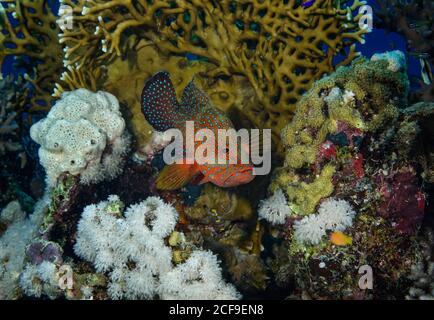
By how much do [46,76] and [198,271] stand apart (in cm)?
436

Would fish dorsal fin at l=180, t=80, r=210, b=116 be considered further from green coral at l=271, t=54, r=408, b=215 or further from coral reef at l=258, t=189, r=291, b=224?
coral reef at l=258, t=189, r=291, b=224

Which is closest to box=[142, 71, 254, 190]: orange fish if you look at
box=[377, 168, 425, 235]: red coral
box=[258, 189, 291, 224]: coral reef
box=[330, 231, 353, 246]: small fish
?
box=[258, 189, 291, 224]: coral reef

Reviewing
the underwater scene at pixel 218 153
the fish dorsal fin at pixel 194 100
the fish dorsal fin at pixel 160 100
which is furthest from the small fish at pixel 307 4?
the fish dorsal fin at pixel 160 100

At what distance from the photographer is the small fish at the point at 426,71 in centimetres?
479

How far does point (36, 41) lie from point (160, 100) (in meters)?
2.49

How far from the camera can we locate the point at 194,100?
14.9 feet

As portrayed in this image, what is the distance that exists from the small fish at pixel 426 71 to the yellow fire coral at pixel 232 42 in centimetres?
116

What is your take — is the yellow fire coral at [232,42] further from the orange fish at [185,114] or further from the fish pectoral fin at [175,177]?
the fish pectoral fin at [175,177]

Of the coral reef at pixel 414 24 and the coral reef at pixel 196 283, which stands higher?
the coral reef at pixel 414 24

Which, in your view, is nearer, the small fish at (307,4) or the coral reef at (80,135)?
the coral reef at (80,135)

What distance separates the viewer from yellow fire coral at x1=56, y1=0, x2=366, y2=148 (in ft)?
14.9

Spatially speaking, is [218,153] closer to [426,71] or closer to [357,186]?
[357,186]

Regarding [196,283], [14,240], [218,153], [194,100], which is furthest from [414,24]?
[14,240]

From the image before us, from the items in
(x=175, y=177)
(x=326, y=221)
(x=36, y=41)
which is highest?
(x=36, y=41)
